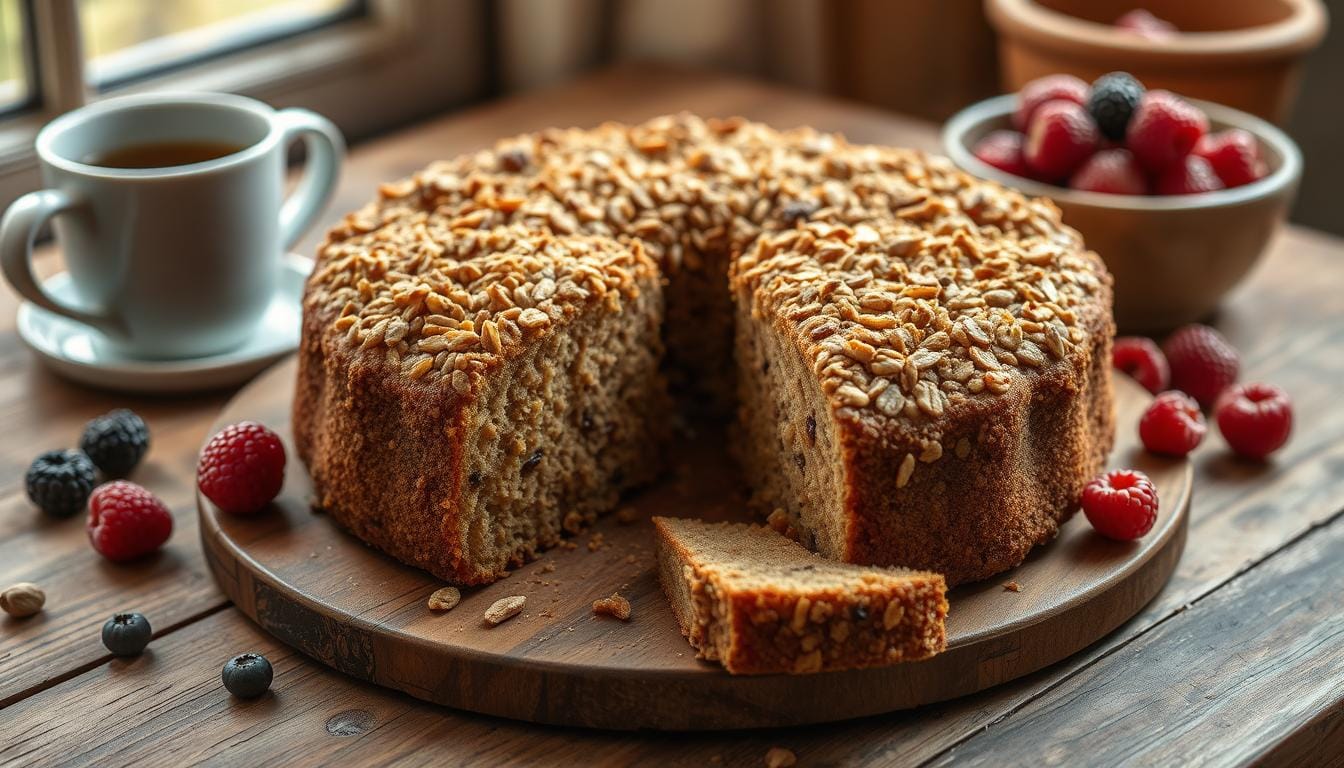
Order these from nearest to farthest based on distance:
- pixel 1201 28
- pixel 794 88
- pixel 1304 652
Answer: pixel 1304 652, pixel 1201 28, pixel 794 88

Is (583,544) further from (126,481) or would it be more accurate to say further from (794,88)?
(794,88)

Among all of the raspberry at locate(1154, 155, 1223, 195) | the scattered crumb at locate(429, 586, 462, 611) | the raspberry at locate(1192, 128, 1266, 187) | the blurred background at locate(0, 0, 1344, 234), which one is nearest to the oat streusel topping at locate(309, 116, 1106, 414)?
the scattered crumb at locate(429, 586, 462, 611)

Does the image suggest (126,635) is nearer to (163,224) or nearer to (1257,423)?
(163,224)

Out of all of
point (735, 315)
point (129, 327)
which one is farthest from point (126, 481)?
point (735, 315)

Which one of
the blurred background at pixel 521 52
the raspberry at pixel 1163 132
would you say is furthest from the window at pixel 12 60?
the raspberry at pixel 1163 132

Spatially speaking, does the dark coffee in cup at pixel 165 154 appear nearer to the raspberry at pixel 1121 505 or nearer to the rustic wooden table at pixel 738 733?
the rustic wooden table at pixel 738 733

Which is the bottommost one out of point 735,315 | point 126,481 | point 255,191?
point 126,481

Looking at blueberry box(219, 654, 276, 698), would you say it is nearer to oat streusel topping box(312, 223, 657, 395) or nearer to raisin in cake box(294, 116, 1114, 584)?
raisin in cake box(294, 116, 1114, 584)

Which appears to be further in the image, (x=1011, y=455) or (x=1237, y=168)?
(x=1237, y=168)
